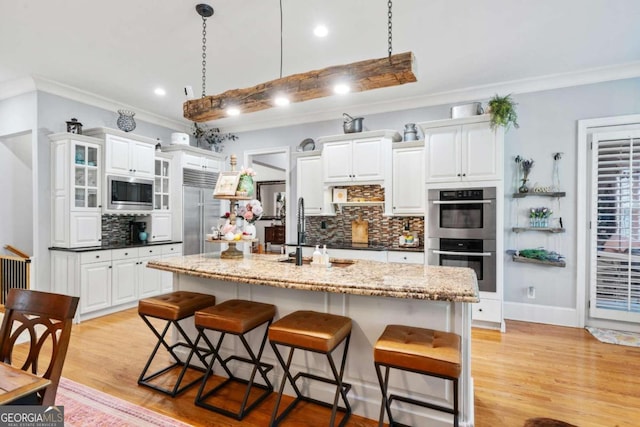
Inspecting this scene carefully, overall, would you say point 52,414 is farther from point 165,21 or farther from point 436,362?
point 165,21

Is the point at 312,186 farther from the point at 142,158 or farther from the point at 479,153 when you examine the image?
the point at 142,158

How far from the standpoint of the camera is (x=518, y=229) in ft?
13.5

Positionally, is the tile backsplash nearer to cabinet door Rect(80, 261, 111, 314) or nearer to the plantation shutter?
the plantation shutter

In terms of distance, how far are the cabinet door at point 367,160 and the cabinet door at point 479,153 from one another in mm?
1053

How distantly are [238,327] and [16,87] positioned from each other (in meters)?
4.50

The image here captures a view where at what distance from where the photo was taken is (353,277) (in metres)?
2.10

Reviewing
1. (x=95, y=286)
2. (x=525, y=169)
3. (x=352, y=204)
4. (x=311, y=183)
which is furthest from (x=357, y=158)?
(x=95, y=286)

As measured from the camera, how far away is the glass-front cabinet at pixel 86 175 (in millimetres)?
4152

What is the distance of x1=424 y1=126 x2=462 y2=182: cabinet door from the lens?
3.99 metres

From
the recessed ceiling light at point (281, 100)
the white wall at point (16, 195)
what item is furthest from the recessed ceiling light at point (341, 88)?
the white wall at point (16, 195)

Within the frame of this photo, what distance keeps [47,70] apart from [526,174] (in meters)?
5.75

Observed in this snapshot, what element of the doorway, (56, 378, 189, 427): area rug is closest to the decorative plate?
the doorway

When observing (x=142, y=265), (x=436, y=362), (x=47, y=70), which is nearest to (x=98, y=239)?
(x=142, y=265)

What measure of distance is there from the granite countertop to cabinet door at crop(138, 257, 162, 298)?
2332mm
